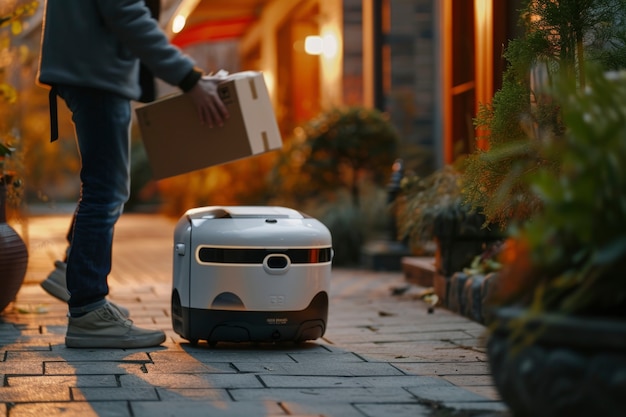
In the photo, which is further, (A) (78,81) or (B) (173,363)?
(A) (78,81)

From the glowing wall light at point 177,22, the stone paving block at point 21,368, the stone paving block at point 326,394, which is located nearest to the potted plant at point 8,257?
the stone paving block at point 21,368

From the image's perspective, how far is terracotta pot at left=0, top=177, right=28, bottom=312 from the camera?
4371 mm

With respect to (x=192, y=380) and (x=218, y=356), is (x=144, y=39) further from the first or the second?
(x=192, y=380)

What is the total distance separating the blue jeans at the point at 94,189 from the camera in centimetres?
381

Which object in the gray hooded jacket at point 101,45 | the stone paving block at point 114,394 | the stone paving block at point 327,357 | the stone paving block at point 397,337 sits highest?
the gray hooded jacket at point 101,45

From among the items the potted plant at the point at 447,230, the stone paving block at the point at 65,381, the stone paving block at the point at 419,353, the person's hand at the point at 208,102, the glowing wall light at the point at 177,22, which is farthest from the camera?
the glowing wall light at the point at 177,22

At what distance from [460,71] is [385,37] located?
3.28 metres

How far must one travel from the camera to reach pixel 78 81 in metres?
3.80

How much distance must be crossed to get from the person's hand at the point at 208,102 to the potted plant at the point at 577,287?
82.3 inches

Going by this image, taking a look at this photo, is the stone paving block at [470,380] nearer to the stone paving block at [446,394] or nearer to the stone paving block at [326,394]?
the stone paving block at [446,394]

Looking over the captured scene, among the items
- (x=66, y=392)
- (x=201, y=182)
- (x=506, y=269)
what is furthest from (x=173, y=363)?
(x=201, y=182)

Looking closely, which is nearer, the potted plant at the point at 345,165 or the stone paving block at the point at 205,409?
the stone paving block at the point at 205,409

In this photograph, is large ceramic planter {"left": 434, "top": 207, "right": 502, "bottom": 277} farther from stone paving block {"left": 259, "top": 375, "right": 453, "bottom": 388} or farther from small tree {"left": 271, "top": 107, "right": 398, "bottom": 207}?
small tree {"left": 271, "top": 107, "right": 398, "bottom": 207}

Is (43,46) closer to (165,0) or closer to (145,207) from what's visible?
(165,0)
